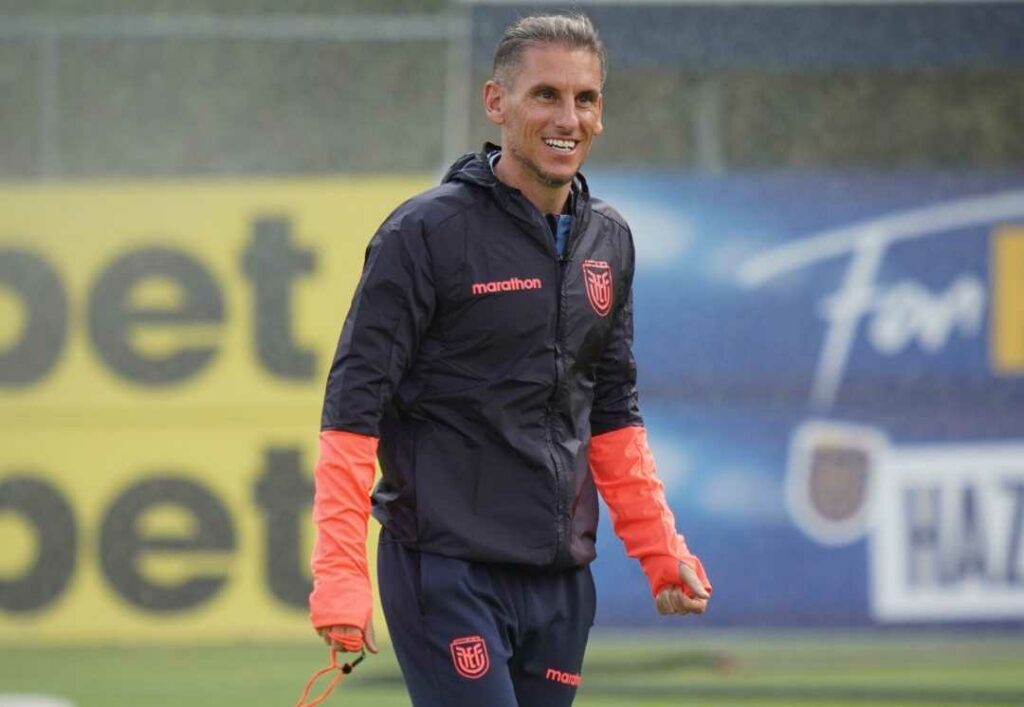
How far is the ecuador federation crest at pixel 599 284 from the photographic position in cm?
381

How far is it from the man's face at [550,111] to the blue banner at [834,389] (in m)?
5.55

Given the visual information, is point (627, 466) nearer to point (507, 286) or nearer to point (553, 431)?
point (553, 431)

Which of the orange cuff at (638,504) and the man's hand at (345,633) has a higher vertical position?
the orange cuff at (638,504)

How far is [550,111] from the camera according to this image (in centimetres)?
372

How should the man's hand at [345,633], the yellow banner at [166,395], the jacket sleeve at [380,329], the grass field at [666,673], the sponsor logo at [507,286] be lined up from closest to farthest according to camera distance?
the man's hand at [345,633] < the jacket sleeve at [380,329] < the sponsor logo at [507,286] < the grass field at [666,673] < the yellow banner at [166,395]

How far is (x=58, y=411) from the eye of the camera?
919 centimetres

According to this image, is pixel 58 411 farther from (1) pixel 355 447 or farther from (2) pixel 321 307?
(1) pixel 355 447

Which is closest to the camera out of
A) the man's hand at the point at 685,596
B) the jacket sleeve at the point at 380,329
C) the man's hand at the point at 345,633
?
the man's hand at the point at 345,633

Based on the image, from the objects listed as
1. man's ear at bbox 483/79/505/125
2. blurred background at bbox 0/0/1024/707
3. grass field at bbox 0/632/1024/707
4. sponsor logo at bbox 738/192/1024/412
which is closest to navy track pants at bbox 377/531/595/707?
man's ear at bbox 483/79/505/125

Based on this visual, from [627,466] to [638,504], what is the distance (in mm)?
84

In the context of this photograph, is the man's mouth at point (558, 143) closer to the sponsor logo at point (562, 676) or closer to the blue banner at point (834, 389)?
the sponsor logo at point (562, 676)

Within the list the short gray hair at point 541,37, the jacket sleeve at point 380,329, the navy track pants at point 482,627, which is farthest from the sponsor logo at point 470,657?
the short gray hair at point 541,37

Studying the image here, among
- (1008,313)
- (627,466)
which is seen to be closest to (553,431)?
(627,466)

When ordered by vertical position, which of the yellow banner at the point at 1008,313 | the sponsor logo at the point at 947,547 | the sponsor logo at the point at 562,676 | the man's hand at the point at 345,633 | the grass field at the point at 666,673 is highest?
the yellow banner at the point at 1008,313
